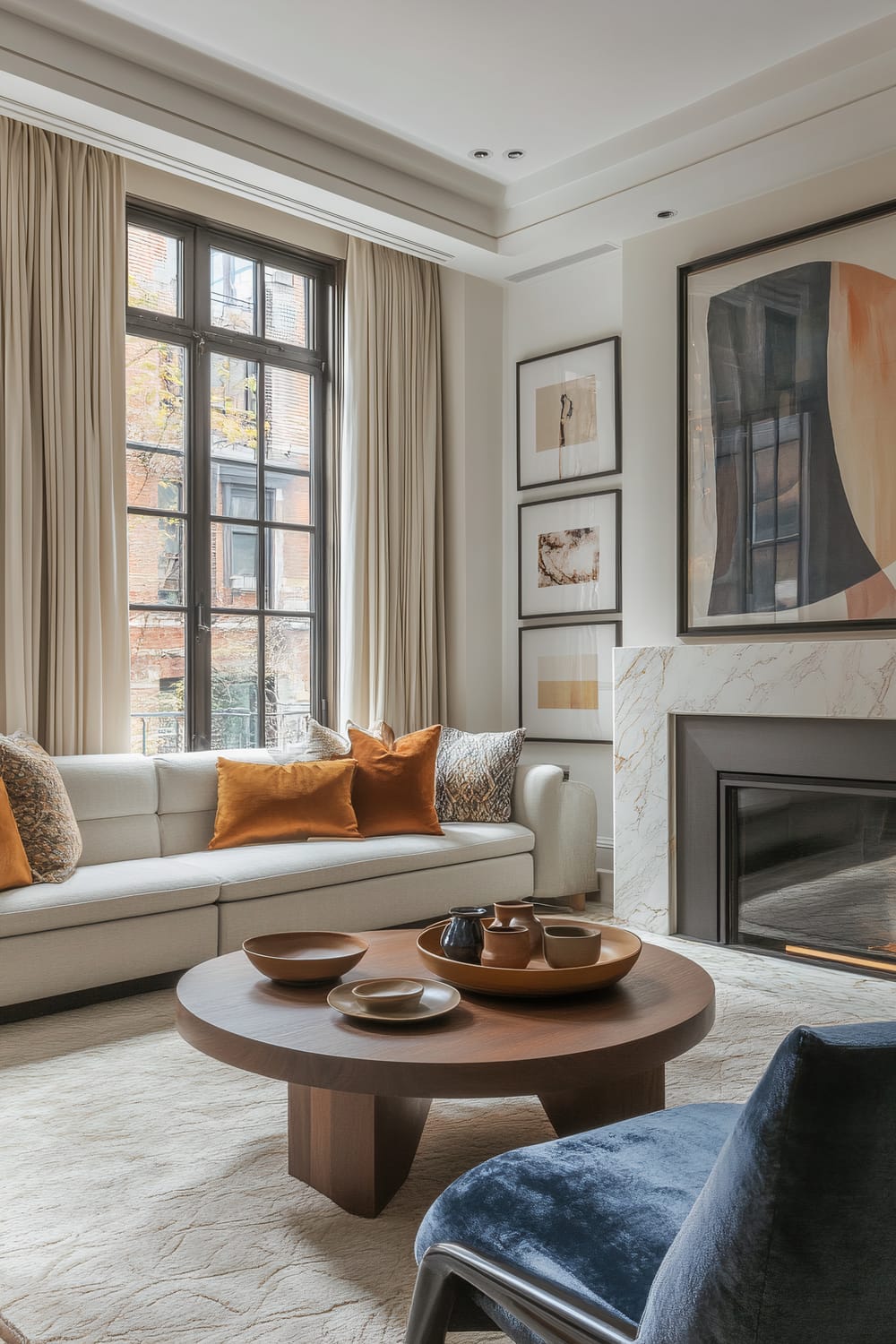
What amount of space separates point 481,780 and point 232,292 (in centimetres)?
249

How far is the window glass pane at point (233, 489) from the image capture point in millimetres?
4516

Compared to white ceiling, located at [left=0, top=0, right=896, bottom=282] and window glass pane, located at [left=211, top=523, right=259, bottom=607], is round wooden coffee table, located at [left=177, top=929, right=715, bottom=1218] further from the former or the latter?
white ceiling, located at [left=0, top=0, right=896, bottom=282]

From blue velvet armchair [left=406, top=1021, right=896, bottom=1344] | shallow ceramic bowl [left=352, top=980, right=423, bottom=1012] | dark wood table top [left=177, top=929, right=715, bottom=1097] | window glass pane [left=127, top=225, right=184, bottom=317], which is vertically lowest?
dark wood table top [left=177, top=929, right=715, bottom=1097]

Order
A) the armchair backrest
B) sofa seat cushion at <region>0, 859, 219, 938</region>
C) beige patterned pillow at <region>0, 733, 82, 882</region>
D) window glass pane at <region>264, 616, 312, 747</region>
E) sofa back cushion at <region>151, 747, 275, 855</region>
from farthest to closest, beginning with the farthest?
window glass pane at <region>264, 616, 312, 747</region>
sofa back cushion at <region>151, 747, 275, 855</region>
beige patterned pillow at <region>0, 733, 82, 882</region>
sofa seat cushion at <region>0, 859, 219, 938</region>
the armchair backrest

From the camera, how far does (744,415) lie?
3953 millimetres

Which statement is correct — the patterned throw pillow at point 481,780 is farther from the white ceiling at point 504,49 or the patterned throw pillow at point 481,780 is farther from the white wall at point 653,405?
the white ceiling at point 504,49

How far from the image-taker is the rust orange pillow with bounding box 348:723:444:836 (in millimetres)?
4062

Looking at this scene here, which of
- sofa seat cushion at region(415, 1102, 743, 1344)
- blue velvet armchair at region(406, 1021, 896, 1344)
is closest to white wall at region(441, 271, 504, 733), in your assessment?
sofa seat cushion at region(415, 1102, 743, 1344)

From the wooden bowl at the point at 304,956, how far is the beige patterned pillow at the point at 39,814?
125 centimetres

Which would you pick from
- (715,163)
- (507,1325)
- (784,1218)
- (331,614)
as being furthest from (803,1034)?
(331,614)

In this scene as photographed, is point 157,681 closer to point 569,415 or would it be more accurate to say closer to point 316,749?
point 316,749

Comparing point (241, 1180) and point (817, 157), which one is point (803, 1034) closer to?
point (241, 1180)

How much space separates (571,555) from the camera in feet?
16.1

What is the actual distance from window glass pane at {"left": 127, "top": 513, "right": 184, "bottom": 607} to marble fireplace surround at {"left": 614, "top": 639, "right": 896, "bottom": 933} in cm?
196
